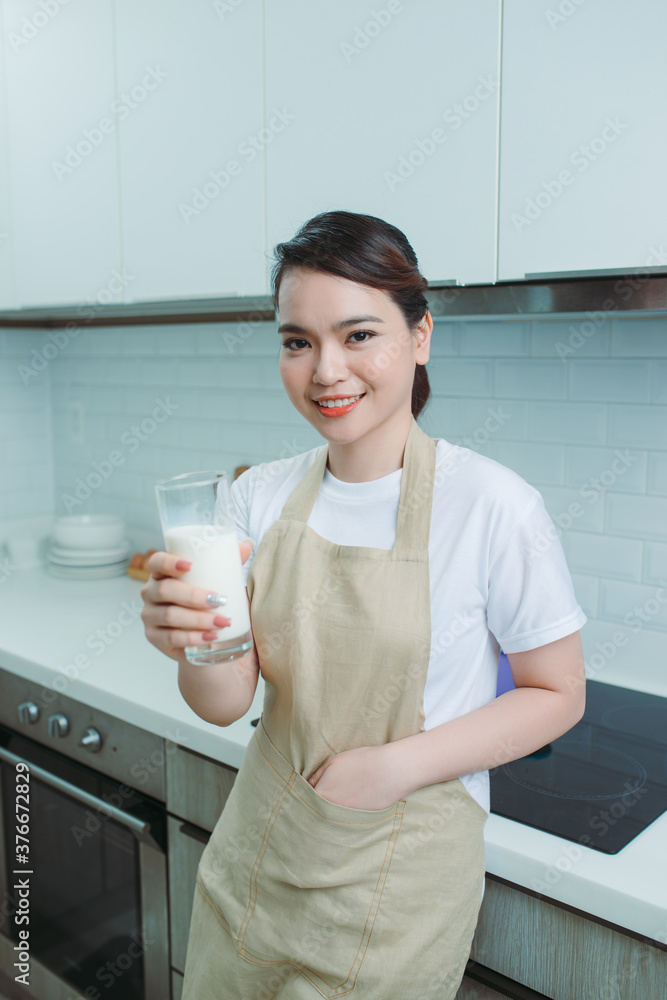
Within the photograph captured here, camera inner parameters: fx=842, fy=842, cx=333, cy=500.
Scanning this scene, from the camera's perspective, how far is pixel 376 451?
3.53 ft

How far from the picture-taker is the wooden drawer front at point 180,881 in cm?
150

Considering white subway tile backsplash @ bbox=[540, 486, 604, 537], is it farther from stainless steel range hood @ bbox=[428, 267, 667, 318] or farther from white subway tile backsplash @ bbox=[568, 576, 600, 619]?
stainless steel range hood @ bbox=[428, 267, 667, 318]

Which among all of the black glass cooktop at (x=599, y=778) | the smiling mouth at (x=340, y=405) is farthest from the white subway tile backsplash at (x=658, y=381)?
the smiling mouth at (x=340, y=405)

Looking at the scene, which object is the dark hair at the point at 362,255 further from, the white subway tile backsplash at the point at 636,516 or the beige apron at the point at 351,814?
the white subway tile backsplash at the point at 636,516

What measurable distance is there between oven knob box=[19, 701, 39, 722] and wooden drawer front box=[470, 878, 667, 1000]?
3.51 feet

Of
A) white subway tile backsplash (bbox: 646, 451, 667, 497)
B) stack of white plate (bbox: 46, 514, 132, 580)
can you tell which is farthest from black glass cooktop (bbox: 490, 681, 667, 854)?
stack of white plate (bbox: 46, 514, 132, 580)

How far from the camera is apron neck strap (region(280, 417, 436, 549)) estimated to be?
1016 mm

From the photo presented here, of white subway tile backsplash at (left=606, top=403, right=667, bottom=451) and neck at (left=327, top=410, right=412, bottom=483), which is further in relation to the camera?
white subway tile backsplash at (left=606, top=403, right=667, bottom=451)

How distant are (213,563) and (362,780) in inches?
12.2

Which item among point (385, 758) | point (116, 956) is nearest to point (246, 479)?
point (385, 758)

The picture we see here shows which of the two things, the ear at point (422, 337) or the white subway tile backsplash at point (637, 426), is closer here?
the ear at point (422, 337)

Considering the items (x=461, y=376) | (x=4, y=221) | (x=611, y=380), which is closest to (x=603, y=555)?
(x=611, y=380)

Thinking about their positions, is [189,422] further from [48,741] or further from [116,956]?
[116,956]

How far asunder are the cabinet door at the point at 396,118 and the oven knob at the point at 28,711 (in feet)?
3.65
